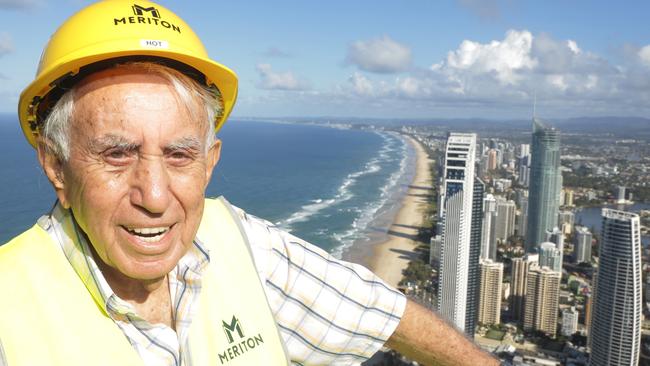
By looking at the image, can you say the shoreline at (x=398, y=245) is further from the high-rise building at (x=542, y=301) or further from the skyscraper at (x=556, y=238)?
the skyscraper at (x=556, y=238)

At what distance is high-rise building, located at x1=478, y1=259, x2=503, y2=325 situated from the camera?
15.4 metres

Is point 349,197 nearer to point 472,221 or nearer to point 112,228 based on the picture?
point 472,221

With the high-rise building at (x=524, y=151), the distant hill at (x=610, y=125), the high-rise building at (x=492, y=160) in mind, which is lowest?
the high-rise building at (x=492, y=160)

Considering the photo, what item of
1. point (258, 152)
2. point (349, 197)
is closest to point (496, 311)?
point (349, 197)

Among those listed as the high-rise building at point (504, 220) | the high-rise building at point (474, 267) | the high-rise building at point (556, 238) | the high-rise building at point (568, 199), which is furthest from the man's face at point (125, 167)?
the high-rise building at point (568, 199)

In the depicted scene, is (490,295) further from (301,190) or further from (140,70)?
(140,70)

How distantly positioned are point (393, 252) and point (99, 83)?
1826cm

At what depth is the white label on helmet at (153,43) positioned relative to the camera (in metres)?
0.64

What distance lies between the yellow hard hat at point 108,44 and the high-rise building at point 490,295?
622 inches

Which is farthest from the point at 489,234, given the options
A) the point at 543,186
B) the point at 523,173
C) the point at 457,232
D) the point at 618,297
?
the point at 523,173

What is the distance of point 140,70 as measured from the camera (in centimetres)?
66

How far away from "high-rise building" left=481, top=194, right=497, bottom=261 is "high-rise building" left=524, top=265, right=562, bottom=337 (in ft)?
17.2

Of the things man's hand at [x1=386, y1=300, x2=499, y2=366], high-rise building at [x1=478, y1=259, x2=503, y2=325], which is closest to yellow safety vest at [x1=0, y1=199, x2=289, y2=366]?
man's hand at [x1=386, y1=300, x2=499, y2=366]

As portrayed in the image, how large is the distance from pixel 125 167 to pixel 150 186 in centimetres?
4
